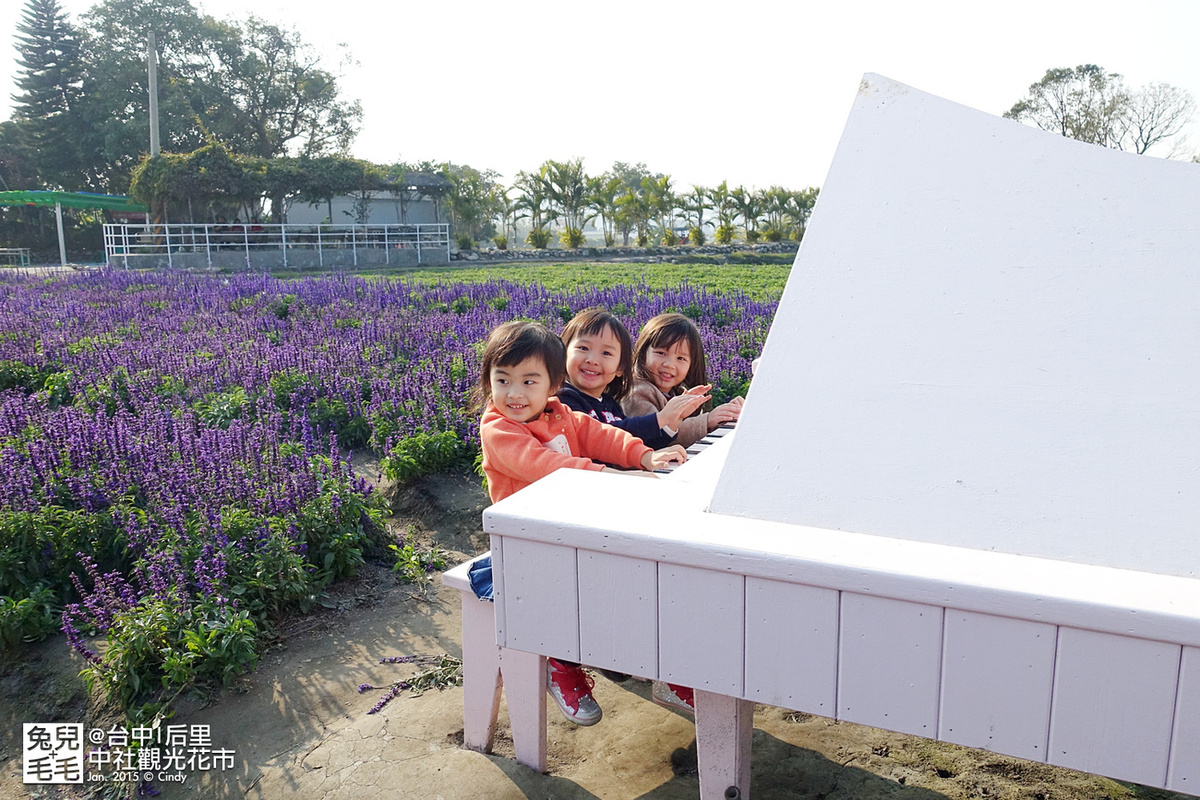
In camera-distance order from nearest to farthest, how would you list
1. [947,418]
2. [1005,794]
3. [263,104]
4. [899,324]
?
[947,418]
[899,324]
[1005,794]
[263,104]

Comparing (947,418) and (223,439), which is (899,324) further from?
(223,439)

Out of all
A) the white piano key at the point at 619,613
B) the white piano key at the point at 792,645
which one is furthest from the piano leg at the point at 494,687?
the white piano key at the point at 792,645

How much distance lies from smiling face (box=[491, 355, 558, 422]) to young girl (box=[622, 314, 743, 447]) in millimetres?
920

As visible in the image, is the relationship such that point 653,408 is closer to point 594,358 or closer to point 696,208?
point 594,358

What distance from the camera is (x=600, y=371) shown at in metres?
3.47

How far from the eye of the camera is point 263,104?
135 feet

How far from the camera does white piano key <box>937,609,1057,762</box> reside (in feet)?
4.74

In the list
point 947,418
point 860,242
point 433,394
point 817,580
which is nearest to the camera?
point 817,580

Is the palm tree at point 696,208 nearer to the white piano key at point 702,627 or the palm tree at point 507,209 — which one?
the palm tree at point 507,209

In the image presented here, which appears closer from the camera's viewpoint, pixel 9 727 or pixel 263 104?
pixel 9 727

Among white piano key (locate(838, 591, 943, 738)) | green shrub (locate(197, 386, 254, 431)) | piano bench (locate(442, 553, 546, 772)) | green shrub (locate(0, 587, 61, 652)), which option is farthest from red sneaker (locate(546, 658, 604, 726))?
green shrub (locate(197, 386, 254, 431))

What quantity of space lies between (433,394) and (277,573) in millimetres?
2233

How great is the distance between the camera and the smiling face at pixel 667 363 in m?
3.84

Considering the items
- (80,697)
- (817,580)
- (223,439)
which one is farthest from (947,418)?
(223,439)
